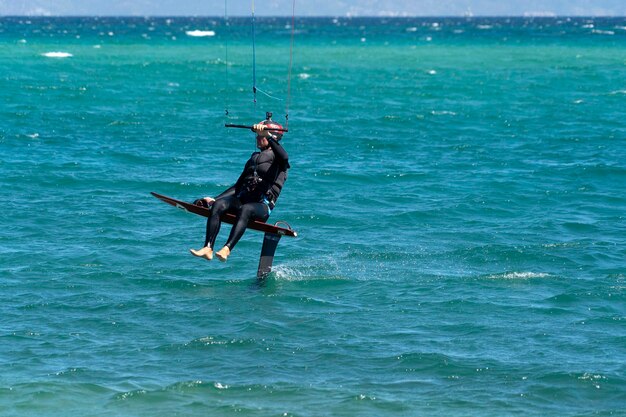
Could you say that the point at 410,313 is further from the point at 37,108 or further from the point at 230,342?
the point at 37,108

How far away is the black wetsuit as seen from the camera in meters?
17.3

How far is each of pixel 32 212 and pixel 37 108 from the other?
23748 millimetres

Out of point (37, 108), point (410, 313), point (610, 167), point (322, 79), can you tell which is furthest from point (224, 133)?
point (322, 79)

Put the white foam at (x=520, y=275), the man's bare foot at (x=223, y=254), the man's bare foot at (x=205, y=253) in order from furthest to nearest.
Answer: the white foam at (x=520, y=275), the man's bare foot at (x=223, y=254), the man's bare foot at (x=205, y=253)

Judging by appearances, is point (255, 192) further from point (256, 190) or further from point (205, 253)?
point (205, 253)

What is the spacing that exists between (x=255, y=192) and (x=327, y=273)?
11.4ft

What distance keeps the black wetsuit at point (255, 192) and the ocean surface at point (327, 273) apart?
179 cm

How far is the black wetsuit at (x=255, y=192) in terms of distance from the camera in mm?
17328

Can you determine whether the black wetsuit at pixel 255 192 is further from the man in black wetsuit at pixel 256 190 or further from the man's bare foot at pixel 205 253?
the man's bare foot at pixel 205 253

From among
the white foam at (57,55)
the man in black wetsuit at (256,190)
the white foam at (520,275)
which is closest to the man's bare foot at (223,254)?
the man in black wetsuit at (256,190)

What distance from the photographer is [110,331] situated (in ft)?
55.3

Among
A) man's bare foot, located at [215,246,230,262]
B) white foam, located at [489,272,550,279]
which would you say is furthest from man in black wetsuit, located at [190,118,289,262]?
white foam, located at [489,272,550,279]

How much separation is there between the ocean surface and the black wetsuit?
1788 mm

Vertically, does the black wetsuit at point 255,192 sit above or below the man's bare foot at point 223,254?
above
